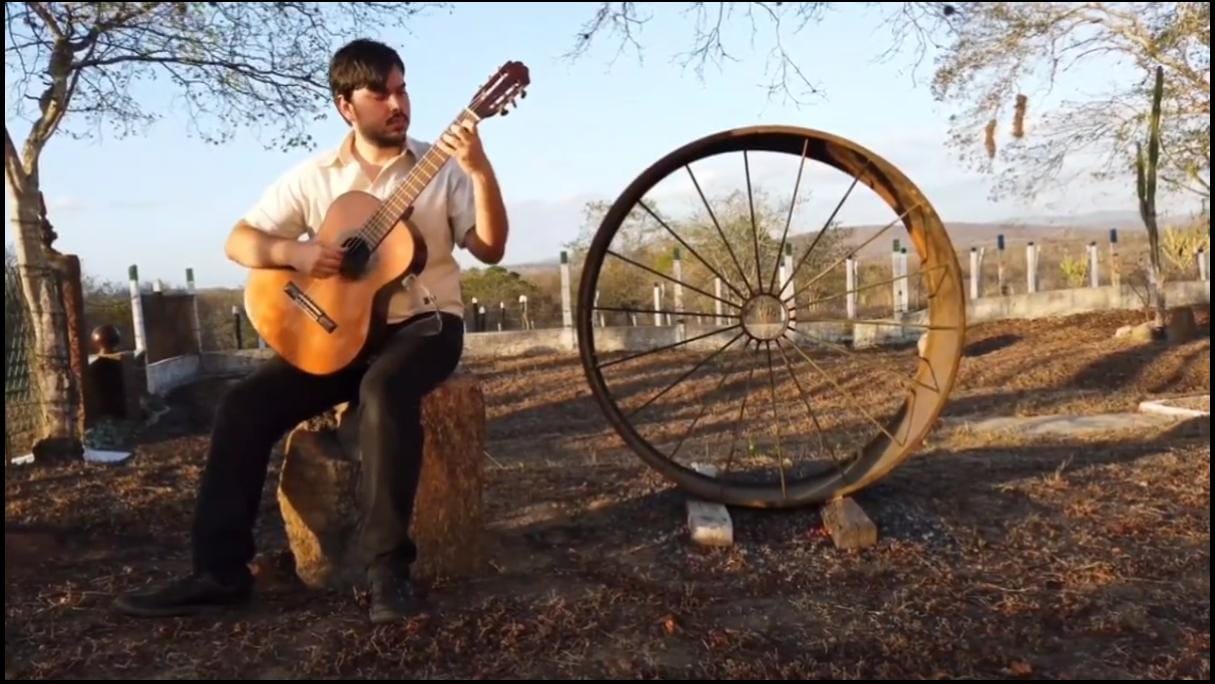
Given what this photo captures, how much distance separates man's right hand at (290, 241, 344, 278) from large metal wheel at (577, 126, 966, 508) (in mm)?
836

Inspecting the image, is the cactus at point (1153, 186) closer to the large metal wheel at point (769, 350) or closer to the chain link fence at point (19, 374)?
the large metal wheel at point (769, 350)

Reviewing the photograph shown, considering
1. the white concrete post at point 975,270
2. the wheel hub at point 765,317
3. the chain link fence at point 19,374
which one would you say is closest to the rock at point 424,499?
the wheel hub at point 765,317

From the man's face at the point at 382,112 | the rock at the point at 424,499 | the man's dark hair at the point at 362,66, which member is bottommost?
the rock at the point at 424,499

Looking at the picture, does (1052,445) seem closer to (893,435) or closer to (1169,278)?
(893,435)

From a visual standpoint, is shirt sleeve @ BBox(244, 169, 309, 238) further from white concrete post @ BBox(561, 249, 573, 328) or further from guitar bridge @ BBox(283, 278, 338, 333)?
white concrete post @ BBox(561, 249, 573, 328)

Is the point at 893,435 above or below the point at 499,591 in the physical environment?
above

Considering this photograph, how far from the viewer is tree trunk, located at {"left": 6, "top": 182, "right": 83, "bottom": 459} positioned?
600 cm

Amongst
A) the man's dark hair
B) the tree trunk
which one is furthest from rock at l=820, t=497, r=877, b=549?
the tree trunk

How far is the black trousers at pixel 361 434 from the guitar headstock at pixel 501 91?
24.1 inches

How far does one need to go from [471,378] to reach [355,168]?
0.74 metres

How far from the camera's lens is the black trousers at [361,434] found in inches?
108

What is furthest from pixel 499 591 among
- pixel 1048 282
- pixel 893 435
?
pixel 1048 282

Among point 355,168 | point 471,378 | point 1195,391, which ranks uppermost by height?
point 355,168

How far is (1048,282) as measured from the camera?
24266 mm
